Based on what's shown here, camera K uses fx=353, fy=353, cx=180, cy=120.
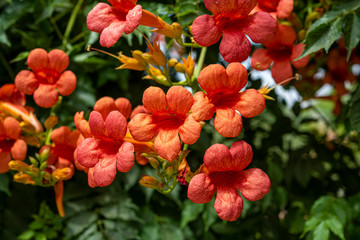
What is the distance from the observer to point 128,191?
247 cm

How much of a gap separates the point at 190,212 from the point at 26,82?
1.25 metres

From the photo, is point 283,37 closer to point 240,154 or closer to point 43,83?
point 240,154

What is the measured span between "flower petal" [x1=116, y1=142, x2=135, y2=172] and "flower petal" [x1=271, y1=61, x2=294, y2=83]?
880 millimetres

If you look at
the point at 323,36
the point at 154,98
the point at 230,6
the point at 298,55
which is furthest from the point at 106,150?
the point at 323,36

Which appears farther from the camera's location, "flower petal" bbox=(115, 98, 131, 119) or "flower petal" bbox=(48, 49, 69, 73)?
"flower petal" bbox=(48, 49, 69, 73)

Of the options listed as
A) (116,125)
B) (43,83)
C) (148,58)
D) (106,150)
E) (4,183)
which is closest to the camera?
(116,125)

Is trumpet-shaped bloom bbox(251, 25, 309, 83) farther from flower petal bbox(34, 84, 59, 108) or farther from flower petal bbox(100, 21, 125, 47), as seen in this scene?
flower petal bbox(34, 84, 59, 108)

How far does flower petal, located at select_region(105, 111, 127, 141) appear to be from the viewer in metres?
1.35

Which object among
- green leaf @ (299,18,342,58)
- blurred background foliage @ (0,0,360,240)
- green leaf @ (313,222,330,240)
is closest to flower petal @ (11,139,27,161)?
blurred background foliage @ (0,0,360,240)

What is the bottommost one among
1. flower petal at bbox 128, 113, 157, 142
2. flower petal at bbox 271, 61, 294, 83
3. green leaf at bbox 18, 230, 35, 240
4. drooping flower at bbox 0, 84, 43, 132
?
green leaf at bbox 18, 230, 35, 240

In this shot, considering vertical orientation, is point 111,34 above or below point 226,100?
above

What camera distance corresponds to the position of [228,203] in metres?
1.28

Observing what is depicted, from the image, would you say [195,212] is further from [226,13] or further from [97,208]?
[226,13]

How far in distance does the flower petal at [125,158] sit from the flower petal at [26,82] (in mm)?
821
